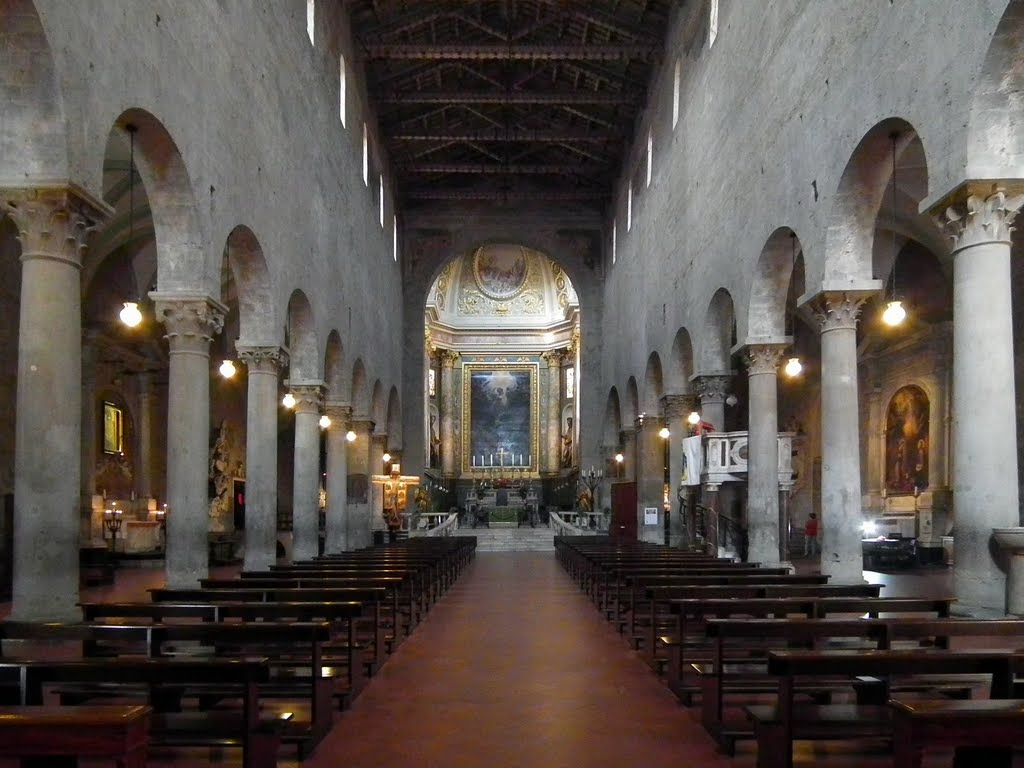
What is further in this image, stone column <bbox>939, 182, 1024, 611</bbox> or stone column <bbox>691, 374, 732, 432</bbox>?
stone column <bbox>691, 374, 732, 432</bbox>

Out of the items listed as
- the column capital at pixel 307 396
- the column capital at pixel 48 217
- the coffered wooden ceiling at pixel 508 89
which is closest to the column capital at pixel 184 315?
the column capital at pixel 48 217

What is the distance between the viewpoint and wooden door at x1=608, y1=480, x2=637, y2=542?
31047 millimetres

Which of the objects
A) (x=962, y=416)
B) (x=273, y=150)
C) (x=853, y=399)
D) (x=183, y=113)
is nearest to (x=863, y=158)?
(x=853, y=399)

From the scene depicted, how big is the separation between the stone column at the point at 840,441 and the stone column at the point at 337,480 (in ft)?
47.0

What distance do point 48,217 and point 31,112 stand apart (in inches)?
39.6

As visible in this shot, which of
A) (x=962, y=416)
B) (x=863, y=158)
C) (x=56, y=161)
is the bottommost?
Answer: (x=962, y=416)

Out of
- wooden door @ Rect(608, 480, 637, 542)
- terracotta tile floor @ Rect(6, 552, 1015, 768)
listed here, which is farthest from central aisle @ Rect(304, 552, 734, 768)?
wooden door @ Rect(608, 480, 637, 542)

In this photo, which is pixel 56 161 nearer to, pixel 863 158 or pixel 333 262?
pixel 863 158

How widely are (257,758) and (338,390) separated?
802 inches

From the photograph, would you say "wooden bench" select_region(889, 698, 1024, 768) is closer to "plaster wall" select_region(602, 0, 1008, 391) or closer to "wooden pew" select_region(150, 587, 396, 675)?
"wooden pew" select_region(150, 587, 396, 675)

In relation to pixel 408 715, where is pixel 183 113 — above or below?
above

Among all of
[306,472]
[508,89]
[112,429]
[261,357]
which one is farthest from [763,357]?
[112,429]

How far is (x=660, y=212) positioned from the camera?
2719 centimetres

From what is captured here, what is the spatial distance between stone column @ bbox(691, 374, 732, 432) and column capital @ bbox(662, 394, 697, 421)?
3.23 m
